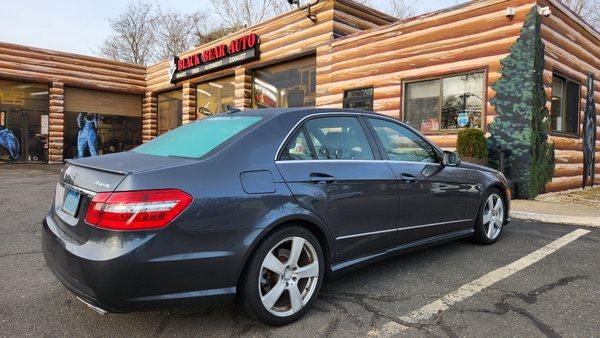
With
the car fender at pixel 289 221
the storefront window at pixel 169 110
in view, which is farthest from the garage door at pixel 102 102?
the car fender at pixel 289 221

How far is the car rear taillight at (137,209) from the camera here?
238 cm

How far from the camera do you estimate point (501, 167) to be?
27.3 ft

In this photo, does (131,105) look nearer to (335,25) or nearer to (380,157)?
(335,25)

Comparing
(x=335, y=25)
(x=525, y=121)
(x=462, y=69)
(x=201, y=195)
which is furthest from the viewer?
(x=335, y=25)

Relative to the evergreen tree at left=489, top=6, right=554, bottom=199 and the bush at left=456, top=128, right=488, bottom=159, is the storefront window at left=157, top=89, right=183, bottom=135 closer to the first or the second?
the bush at left=456, top=128, right=488, bottom=159

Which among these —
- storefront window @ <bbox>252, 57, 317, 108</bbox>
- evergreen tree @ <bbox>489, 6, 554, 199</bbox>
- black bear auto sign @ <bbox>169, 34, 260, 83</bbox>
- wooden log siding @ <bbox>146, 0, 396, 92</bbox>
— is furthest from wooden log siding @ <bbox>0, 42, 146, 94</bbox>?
evergreen tree @ <bbox>489, 6, 554, 199</bbox>

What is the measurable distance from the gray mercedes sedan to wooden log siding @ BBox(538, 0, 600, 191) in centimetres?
635

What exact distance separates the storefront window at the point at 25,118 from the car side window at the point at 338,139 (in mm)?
18606

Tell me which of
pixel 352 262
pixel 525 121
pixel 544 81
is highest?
pixel 544 81

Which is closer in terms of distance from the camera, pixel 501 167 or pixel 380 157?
pixel 380 157

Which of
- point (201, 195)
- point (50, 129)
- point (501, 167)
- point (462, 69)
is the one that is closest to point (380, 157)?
point (201, 195)

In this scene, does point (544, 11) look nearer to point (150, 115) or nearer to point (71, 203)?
point (71, 203)

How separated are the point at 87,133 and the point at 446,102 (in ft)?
53.5

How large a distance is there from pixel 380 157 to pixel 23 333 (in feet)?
9.24
